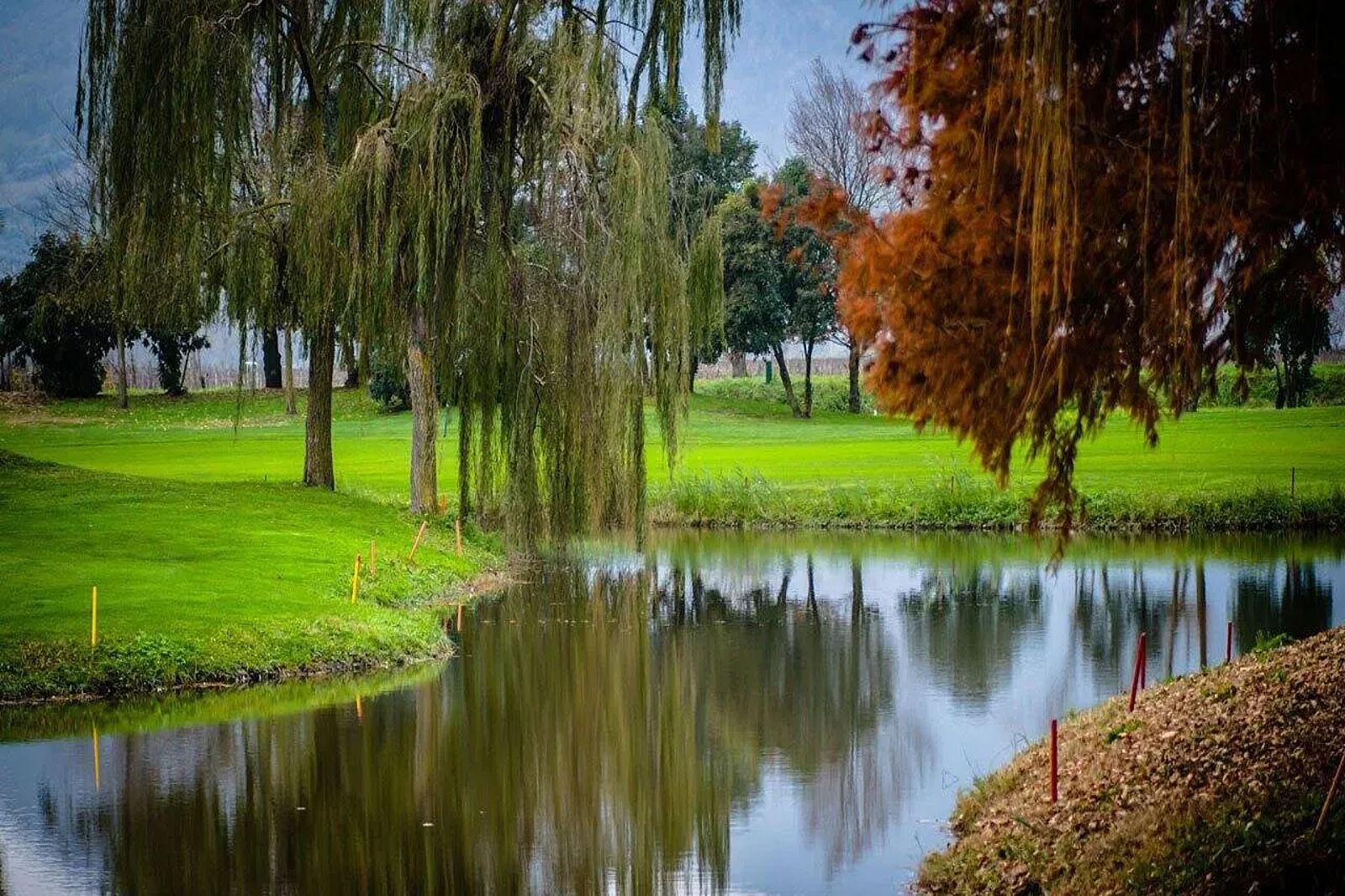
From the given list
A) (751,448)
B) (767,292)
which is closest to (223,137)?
(751,448)

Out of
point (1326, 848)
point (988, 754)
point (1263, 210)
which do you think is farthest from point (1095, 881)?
point (988, 754)

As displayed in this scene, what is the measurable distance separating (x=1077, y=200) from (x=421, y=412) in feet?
71.0

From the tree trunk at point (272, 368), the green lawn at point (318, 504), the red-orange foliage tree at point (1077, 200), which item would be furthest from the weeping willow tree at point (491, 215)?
the tree trunk at point (272, 368)

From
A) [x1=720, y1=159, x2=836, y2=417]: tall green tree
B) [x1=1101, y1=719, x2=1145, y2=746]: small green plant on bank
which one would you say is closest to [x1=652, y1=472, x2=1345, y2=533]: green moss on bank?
[x1=1101, y1=719, x2=1145, y2=746]: small green plant on bank

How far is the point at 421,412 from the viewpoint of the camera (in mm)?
28812

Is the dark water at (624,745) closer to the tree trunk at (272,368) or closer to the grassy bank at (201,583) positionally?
the grassy bank at (201,583)

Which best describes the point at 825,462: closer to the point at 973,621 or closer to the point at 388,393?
the point at 973,621

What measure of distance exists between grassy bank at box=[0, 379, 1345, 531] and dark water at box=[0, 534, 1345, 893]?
3.82 m

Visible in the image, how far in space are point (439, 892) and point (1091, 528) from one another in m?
24.6

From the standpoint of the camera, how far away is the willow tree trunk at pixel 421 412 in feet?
92.6

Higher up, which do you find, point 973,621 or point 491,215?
point 491,215

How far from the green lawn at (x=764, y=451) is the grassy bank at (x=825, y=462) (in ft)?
0.31

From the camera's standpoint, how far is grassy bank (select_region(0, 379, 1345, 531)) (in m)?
34.8

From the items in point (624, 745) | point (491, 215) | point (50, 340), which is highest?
point (491, 215)
